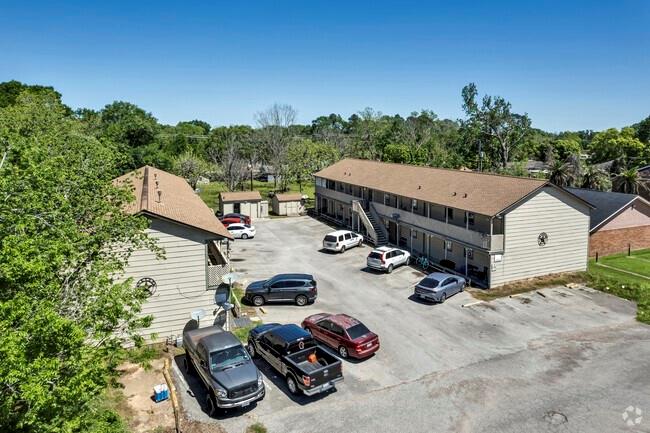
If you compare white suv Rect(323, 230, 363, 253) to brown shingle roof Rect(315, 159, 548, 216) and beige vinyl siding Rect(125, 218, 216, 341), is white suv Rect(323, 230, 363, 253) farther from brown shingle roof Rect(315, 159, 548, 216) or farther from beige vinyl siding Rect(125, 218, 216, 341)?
beige vinyl siding Rect(125, 218, 216, 341)

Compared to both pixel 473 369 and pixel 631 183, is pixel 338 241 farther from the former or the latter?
pixel 631 183

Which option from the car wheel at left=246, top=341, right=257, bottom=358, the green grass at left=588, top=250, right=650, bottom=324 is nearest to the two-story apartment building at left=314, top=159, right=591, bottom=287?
the green grass at left=588, top=250, right=650, bottom=324

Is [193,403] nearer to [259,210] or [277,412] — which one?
[277,412]

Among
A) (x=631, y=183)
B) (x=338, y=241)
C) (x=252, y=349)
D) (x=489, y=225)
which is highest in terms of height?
(x=631, y=183)

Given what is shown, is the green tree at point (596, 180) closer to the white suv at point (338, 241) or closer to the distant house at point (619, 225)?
the distant house at point (619, 225)

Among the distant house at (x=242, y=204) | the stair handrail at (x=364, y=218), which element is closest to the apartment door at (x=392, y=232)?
the stair handrail at (x=364, y=218)

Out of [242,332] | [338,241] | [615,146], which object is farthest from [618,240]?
[615,146]

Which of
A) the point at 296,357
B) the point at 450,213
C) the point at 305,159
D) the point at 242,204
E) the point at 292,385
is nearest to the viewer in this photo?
the point at 292,385
